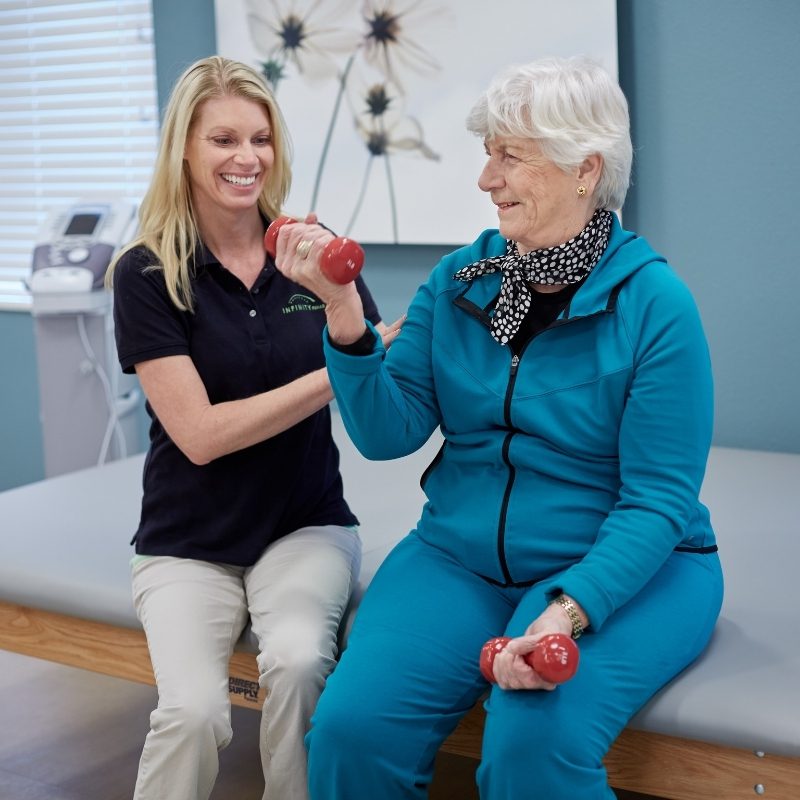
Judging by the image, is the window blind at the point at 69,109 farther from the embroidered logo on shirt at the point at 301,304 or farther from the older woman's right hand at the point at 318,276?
the older woman's right hand at the point at 318,276

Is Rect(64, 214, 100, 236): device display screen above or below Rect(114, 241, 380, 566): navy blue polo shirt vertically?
above

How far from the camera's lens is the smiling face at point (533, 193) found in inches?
64.9

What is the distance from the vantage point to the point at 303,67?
3498 millimetres

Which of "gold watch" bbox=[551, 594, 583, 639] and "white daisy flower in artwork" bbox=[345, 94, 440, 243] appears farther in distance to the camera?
"white daisy flower in artwork" bbox=[345, 94, 440, 243]

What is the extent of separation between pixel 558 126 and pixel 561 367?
0.35 metres

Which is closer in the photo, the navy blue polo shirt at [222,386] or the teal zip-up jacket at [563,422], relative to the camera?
the teal zip-up jacket at [563,422]

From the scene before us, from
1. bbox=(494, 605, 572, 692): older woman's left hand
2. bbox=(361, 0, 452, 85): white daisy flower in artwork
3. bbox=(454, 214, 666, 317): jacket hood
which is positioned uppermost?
→ bbox=(361, 0, 452, 85): white daisy flower in artwork

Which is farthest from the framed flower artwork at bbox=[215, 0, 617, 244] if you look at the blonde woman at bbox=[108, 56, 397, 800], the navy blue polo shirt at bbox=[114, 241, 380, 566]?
the navy blue polo shirt at bbox=[114, 241, 380, 566]

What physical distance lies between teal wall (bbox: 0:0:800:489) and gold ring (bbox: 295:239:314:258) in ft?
5.64

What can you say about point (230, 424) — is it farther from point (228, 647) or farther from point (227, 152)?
point (227, 152)

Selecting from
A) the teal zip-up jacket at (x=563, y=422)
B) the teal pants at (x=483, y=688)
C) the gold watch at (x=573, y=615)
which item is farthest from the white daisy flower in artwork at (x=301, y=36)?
the gold watch at (x=573, y=615)

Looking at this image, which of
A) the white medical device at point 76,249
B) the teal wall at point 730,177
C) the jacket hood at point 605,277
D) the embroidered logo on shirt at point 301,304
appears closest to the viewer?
the jacket hood at point 605,277

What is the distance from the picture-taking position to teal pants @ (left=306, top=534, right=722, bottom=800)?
1.42 m

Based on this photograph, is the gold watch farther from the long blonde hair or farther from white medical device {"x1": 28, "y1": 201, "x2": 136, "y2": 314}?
white medical device {"x1": 28, "y1": 201, "x2": 136, "y2": 314}
